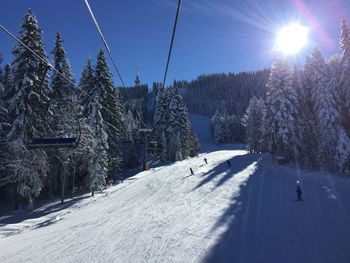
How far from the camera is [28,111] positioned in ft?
83.7

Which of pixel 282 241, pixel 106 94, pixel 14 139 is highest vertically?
pixel 106 94

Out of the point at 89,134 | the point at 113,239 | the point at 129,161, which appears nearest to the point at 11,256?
the point at 113,239

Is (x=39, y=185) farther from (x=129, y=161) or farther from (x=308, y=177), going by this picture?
(x=129, y=161)

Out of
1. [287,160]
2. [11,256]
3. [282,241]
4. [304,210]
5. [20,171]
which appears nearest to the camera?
[11,256]

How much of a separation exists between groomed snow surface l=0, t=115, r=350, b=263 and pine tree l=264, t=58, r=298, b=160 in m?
10.8

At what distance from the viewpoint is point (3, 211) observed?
2712 cm

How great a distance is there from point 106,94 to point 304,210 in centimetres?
2474

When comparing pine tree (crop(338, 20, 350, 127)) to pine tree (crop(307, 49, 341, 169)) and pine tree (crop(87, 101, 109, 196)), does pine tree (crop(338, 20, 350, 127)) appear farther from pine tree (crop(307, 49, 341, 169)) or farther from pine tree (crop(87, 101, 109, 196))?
pine tree (crop(87, 101, 109, 196))

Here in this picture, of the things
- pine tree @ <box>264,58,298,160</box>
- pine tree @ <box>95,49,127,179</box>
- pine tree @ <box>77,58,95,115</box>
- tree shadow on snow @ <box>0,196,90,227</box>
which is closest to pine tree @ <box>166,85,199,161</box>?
pine tree @ <box>264,58,298,160</box>

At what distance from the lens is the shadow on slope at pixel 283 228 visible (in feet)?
41.9

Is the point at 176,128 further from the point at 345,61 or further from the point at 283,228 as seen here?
the point at 283,228

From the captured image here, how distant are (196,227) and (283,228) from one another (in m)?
4.39

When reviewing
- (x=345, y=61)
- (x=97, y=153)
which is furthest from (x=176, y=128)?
(x=345, y=61)

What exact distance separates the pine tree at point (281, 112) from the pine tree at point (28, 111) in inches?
1088
